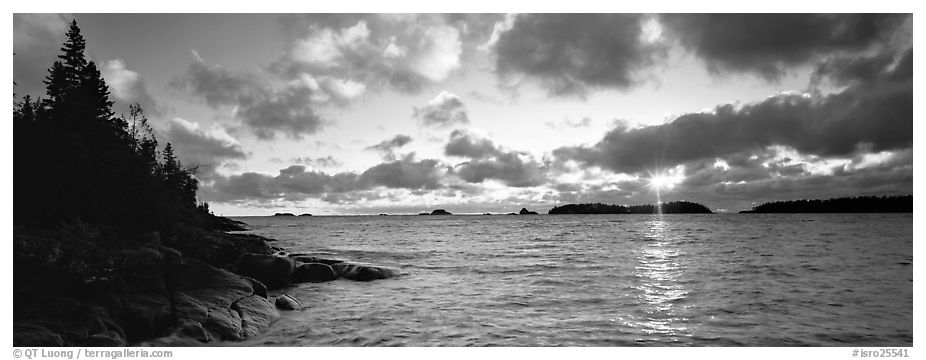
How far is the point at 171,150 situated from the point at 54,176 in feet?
224

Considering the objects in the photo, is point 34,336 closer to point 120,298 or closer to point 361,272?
point 120,298

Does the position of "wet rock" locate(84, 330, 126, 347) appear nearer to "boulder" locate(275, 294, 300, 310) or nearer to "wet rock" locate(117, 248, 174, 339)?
"wet rock" locate(117, 248, 174, 339)

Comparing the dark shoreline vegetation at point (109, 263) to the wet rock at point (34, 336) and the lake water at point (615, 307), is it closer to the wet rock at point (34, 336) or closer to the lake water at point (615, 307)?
the wet rock at point (34, 336)

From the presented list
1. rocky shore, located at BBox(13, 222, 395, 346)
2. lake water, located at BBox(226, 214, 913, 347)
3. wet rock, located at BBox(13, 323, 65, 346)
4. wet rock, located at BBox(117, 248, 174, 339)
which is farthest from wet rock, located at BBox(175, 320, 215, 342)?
wet rock, located at BBox(13, 323, 65, 346)

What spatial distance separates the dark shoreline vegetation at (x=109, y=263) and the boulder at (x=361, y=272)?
0.09m

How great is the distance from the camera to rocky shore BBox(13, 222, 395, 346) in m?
12.3

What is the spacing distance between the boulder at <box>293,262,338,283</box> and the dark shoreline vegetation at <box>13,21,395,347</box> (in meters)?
0.08

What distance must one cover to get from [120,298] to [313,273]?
44.8 ft

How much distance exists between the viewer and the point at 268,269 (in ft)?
87.0

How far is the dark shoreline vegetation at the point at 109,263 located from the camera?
42.4ft

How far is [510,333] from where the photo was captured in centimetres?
1519

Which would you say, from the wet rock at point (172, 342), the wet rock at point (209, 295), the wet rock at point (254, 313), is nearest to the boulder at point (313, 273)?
the wet rock at point (209, 295)
